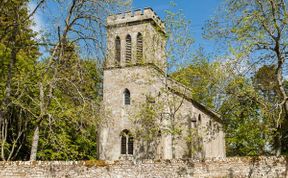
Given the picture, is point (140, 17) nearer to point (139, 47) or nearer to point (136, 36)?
point (136, 36)

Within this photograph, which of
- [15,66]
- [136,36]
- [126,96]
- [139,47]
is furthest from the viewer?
[136,36]

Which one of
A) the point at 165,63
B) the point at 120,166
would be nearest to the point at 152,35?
the point at 165,63

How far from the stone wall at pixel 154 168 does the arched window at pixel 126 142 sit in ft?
35.5

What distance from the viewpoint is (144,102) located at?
26.2 metres

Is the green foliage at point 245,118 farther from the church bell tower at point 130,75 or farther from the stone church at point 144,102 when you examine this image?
the church bell tower at point 130,75

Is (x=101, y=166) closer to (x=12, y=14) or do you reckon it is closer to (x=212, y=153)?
(x=12, y=14)

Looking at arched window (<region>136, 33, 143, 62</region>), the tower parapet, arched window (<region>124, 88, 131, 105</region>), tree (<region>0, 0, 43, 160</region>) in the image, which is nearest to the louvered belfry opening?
arched window (<region>124, 88, 131, 105</region>)

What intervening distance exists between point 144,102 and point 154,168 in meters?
10.6

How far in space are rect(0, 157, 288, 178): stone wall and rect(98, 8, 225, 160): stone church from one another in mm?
7886

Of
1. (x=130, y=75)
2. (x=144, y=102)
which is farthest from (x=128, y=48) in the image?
(x=144, y=102)

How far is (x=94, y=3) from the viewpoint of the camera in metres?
15.8

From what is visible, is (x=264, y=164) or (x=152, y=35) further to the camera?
(x=152, y=35)

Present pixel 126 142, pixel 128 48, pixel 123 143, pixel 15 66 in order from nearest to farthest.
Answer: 1. pixel 15 66
2. pixel 126 142
3. pixel 123 143
4. pixel 128 48

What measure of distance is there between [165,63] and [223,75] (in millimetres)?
8298
